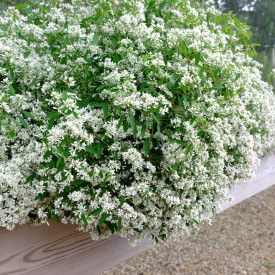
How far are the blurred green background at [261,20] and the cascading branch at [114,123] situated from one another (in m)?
4.09

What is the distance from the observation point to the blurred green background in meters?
5.07

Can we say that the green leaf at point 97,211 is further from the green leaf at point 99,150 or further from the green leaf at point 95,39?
the green leaf at point 95,39

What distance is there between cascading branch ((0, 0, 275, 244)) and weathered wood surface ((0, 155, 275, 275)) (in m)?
0.09

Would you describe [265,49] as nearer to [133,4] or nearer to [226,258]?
[226,258]

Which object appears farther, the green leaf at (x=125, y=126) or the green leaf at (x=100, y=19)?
the green leaf at (x=100, y=19)

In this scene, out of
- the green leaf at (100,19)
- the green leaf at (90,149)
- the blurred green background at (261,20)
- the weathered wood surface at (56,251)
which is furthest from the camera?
the blurred green background at (261,20)

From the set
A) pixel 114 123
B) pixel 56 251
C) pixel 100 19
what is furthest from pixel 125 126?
pixel 56 251

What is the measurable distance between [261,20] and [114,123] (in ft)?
16.8

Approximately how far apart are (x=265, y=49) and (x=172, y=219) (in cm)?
493

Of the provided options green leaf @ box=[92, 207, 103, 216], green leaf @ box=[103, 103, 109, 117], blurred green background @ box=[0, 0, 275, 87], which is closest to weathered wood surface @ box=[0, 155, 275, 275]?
green leaf @ box=[92, 207, 103, 216]

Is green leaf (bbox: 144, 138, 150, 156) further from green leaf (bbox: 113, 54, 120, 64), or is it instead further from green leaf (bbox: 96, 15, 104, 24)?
green leaf (bbox: 96, 15, 104, 24)

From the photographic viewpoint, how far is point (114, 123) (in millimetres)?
1067

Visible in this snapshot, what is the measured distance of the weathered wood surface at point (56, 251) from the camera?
44.7 inches

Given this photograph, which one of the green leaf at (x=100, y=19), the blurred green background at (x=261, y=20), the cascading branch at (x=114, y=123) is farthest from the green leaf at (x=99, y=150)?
the blurred green background at (x=261, y=20)
